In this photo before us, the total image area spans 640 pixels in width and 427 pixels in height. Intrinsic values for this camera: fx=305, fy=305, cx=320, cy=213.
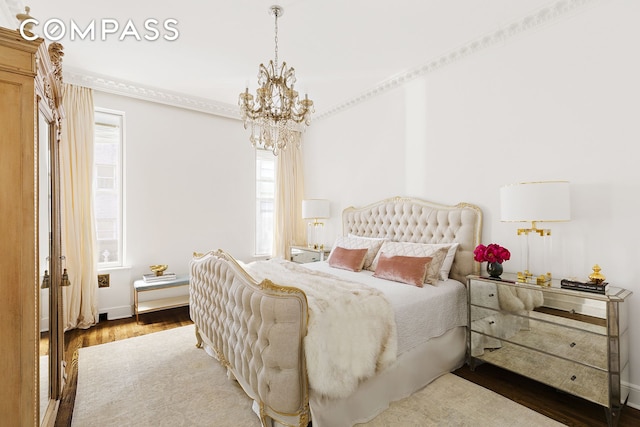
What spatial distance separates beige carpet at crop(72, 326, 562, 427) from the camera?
80.7 inches

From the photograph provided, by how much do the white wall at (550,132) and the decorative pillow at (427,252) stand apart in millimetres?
552

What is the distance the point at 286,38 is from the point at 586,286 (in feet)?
10.8

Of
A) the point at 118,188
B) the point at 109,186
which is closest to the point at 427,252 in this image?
the point at 118,188

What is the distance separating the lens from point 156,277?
417 cm

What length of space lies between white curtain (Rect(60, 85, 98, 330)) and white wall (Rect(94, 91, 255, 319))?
212 millimetres

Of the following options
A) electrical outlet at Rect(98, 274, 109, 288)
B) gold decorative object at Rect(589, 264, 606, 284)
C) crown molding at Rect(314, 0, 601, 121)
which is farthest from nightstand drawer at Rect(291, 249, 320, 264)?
gold decorative object at Rect(589, 264, 606, 284)

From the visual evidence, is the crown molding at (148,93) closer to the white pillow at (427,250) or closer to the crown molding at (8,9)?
the crown molding at (8,9)

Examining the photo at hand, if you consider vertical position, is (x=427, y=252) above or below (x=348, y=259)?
above

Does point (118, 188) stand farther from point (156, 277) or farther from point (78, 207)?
point (156, 277)

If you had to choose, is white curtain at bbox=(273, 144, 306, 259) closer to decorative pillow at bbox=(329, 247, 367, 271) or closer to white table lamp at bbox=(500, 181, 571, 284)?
decorative pillow at bbox=(329, 247, 367, 271)

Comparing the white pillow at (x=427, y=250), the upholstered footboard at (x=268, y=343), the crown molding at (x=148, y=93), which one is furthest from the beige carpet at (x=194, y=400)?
the crown molding at (x=148, y=93)

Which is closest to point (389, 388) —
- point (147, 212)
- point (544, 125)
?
point (544, 125)

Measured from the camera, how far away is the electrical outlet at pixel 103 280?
398 centimetres

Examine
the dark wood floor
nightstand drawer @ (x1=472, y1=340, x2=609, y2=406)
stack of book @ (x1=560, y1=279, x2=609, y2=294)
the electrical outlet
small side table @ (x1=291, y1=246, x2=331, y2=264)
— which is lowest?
the dark wood floor
